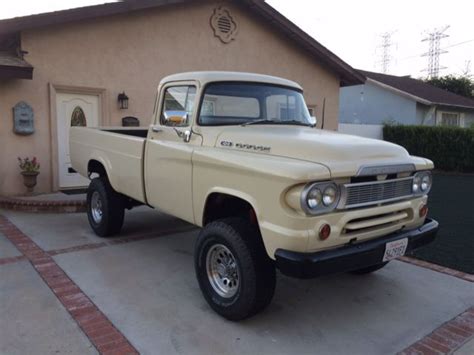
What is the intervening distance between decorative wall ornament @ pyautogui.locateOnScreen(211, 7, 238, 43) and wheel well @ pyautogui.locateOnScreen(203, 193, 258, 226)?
7645 mm

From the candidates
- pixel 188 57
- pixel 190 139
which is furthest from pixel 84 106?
pixel 190 139

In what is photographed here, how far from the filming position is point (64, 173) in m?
8.77

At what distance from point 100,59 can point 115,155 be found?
14.3ft

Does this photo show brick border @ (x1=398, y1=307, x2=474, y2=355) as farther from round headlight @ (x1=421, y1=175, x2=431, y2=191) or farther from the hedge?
the hedge

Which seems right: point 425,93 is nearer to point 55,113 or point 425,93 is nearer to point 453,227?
point 453,227

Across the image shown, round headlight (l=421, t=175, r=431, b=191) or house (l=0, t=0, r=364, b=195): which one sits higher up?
house (l=0, t=0, r=364, b=195)

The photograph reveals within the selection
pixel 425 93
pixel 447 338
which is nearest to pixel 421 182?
pixel 447 338

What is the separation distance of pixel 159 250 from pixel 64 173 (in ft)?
14.3

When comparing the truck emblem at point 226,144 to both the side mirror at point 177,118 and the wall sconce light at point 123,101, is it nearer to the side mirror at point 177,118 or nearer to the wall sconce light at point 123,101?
the side mirror at point 177,118

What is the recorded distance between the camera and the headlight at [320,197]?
2.96m

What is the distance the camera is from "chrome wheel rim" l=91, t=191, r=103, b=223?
5.95 m

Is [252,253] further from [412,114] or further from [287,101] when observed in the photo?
[412,114]

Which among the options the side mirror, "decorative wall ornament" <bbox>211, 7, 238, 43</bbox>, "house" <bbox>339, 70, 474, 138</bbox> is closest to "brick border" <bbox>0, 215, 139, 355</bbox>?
the side mirror

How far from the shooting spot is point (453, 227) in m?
6.88
